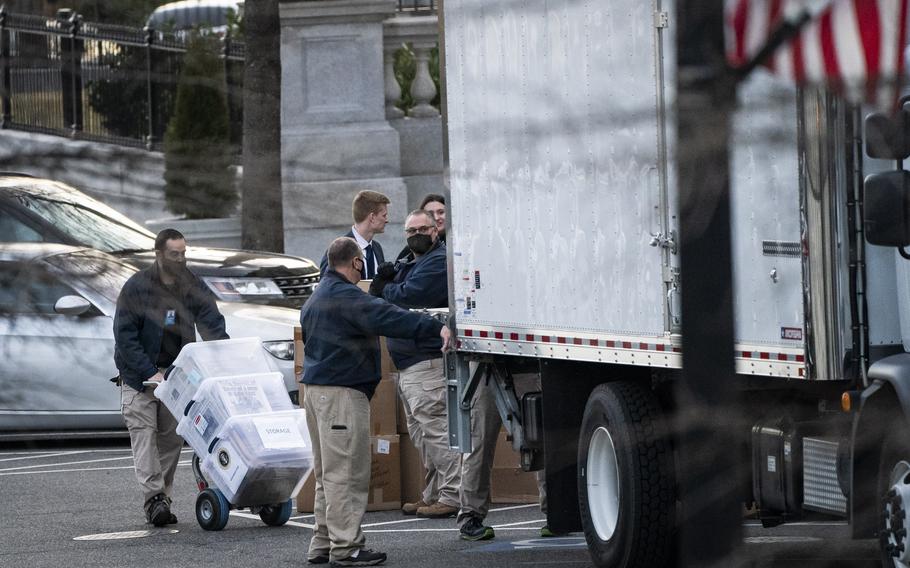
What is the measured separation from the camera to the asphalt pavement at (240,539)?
8312 mm

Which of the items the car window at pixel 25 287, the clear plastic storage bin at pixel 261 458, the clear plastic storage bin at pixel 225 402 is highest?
the car window at pixel 25 287

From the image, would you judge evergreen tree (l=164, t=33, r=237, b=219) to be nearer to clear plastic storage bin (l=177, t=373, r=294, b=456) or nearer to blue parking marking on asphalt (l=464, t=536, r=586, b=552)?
blue parking marking on asphalt (l=464, t=536, r=586, b=552)

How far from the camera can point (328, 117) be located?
13.4 feet

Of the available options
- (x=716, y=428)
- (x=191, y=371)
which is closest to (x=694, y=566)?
(x=716, y=428)

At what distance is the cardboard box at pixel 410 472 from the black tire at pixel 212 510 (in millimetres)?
1233

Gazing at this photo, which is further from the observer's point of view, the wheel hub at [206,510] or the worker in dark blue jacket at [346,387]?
the wheel hub at [206,510]

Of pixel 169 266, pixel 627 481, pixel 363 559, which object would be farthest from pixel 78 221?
pixel 363 559

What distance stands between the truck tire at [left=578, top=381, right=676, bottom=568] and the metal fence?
4933 mm

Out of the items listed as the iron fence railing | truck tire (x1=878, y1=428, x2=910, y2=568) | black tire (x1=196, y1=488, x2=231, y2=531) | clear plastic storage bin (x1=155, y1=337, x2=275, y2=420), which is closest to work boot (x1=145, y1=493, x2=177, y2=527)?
black tire (x1=196, y1=488, x2=231, y2=531)

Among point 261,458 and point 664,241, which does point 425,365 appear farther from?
point 664,241

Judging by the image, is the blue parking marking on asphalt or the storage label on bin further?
the storage label on bin

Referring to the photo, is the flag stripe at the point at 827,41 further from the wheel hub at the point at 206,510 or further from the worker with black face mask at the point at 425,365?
the wheel hub at the point at 206,510

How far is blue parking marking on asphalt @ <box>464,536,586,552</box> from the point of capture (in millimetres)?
8656

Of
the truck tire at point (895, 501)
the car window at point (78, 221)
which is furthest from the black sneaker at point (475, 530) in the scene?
the car window at point (78, 221)
